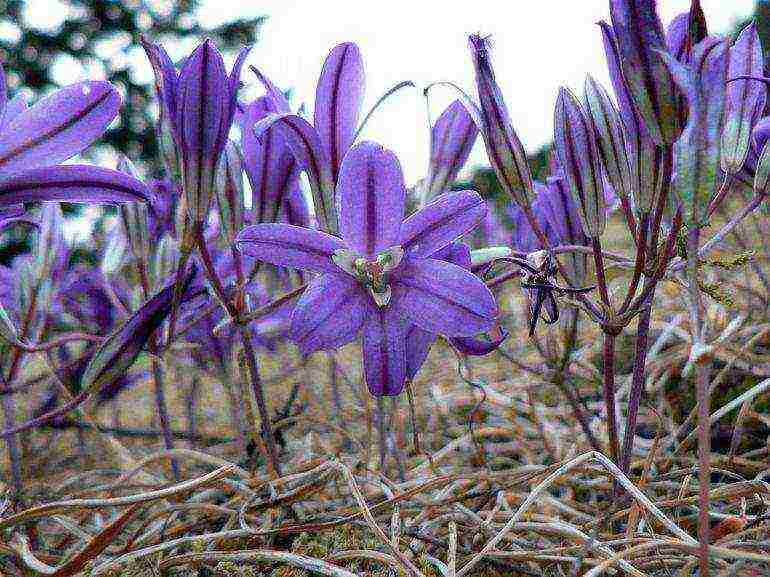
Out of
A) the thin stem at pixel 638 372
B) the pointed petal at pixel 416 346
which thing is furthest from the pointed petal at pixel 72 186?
the thin stem at pixel 638 372

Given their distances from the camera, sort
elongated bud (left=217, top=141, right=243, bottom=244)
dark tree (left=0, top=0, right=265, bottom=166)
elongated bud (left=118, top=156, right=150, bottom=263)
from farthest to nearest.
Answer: dark tree (left=0, top=0, right=265, bottom=166), elongated bud (left=118, top=156, right=150, bottom=263), elongated bud (left=217, top=141, right=243, bottom=244)

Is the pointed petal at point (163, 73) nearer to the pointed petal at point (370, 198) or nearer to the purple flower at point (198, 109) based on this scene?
the purple flower at point (198, 109)

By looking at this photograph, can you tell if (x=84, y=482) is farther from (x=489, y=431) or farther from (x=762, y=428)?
(x=762, y=428)

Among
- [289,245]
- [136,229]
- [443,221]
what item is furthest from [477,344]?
[136,229]

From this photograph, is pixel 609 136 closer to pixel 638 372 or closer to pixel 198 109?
pixel 638 372

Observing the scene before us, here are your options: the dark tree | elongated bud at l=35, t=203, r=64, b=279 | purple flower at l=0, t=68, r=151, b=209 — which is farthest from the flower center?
the dark tree

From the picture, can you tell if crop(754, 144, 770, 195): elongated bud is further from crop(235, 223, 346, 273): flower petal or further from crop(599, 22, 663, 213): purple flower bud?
crop(235, 223, 346, 273): flower petal

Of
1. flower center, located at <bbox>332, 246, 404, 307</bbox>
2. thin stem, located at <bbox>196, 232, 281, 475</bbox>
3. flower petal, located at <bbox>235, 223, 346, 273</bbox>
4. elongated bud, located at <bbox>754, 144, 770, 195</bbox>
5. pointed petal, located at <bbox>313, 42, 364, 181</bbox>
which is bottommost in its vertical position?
thin stem, located at <bbox>196, 232, 281, 475</bbox>

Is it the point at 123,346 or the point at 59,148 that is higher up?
the point at 59,148
